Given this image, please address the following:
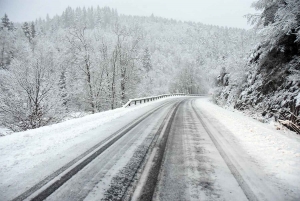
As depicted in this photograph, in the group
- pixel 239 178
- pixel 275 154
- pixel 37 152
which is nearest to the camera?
pixel 239 178

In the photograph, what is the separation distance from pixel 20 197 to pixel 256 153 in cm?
527

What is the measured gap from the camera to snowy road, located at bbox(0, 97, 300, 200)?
3021 millimetres

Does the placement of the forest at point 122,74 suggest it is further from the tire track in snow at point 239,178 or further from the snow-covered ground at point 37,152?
the snow-covered ground at point 37,152

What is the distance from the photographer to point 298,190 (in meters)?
3.17

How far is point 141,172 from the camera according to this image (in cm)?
374

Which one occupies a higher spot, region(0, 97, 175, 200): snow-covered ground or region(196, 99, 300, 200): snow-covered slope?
region(0, 97, 175, 200): snow-covered ground

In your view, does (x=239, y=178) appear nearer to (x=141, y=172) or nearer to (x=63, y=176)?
(x=141, y=172)

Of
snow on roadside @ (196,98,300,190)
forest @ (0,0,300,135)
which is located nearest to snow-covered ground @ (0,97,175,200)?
snow on roadside @ (196,98,300,190)

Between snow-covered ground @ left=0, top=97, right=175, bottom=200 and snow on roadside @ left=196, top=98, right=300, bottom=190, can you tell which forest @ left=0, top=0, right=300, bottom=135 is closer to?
snow on roadside @ left=196, top=98, right=300, bottom=190

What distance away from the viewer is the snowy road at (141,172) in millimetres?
3021

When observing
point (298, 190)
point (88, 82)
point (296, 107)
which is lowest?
point (298, 190)

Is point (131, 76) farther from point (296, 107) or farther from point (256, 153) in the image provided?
point (256, 153)

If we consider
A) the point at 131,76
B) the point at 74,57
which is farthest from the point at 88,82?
the point at 131,76

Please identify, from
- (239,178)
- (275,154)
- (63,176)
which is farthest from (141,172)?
(275,154)
